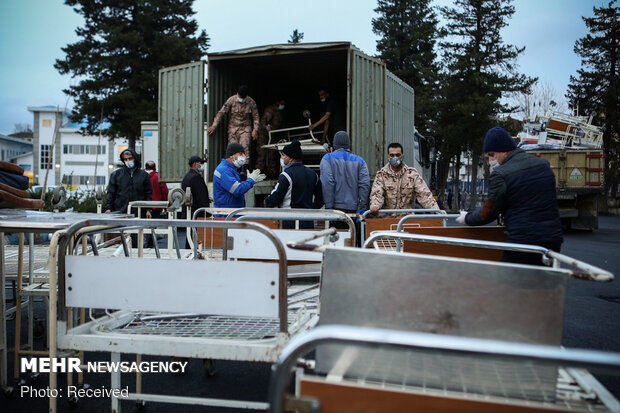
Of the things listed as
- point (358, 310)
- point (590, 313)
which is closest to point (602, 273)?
point (358, 310)

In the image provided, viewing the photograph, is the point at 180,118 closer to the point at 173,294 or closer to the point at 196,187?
the point at 196,187

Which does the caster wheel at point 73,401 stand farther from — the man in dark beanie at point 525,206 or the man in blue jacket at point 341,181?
the man in blue jacket at point 341,181

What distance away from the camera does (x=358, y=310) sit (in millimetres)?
1986

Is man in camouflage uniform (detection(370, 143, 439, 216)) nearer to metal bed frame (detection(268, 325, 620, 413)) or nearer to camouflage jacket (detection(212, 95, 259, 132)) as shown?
camouflage jacket (detection(212, 95, 259, 132))

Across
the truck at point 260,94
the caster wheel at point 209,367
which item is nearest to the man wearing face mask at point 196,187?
the truck at point 260,94

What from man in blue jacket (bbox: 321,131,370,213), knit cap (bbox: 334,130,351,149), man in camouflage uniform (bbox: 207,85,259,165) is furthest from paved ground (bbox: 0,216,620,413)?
man in camouflage uniform (bbox: 207,85,259,165)

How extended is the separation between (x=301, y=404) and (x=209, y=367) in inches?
112

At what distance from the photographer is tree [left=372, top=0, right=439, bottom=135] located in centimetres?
3575

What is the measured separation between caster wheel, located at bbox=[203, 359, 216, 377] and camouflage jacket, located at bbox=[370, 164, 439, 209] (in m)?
3.08

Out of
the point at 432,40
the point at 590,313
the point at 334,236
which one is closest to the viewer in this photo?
the point at 334,236

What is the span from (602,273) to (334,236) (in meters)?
1.89

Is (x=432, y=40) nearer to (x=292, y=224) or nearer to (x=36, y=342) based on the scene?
(x=292, y=224)

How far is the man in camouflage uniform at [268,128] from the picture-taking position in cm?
1161

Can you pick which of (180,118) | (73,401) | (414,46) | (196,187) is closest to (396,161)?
(196,187)
